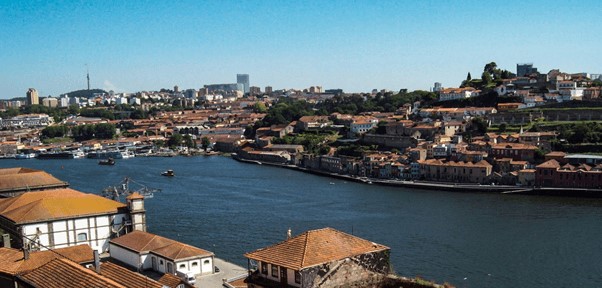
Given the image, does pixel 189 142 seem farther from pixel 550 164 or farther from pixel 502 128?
pixel 550 164

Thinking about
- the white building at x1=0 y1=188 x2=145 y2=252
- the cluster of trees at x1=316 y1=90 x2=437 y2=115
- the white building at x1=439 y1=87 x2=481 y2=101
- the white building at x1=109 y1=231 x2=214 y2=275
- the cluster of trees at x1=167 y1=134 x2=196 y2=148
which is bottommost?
the cluster of trees at x1=167 y1=134 x2=196 y2=148

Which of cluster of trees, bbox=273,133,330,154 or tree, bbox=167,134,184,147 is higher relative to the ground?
cluster of trees, bbox=273,133,330,154

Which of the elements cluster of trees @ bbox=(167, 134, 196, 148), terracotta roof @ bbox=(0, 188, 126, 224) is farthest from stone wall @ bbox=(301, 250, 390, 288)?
cluster of trees @ bbox=(167, 134, 196, 148)

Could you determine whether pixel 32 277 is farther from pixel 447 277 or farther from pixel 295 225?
pixel 295 225

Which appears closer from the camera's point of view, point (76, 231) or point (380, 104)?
point (76, 231)

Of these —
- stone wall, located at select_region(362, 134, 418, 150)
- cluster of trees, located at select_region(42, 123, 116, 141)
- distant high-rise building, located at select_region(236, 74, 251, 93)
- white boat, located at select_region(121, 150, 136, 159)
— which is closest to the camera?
stone wall, located at select_region(362, 134, 418, 150)

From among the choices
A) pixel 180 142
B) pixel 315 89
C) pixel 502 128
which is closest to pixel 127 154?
pixel 180 142

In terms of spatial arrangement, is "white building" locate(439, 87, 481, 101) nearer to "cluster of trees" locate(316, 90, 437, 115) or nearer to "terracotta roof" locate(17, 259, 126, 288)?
"cluster of trees" locate(316, 90, 437, 115)

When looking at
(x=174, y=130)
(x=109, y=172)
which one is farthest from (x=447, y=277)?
(x=174, y=130)
